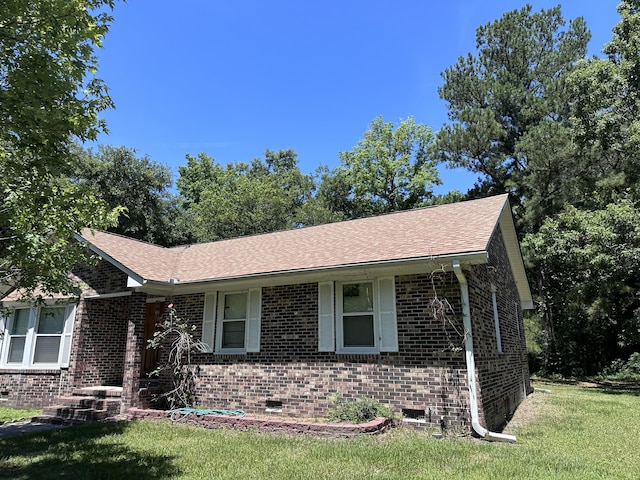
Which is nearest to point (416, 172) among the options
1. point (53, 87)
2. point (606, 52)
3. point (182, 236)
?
point (606, 52)

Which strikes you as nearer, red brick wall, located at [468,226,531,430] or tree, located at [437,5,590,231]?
red brick wall, located at [468,226,531,430]

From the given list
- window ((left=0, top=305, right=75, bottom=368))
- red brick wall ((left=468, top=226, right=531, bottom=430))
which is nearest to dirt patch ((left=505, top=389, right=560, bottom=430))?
red brick wall ((left=468, top=226, right=531, bottom=430))

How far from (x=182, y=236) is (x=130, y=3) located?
79.2ft

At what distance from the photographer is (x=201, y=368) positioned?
10.2 metres

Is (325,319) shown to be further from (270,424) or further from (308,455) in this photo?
(308,455)

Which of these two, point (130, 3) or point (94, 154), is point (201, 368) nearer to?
point (130, 3)

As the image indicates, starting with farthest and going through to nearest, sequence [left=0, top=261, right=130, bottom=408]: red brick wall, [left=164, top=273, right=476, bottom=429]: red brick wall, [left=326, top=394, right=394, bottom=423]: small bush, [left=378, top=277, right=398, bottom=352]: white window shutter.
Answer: [left=0, top=261, right=130, bottom=408]: red brick wall → [left=378, top=277, right=398, bottom=352]: white window shutter → [left=326, top=394, right=394, bottom=423]: small bush → [left=164, top=273, right=476, bottom=429]: red brick wall

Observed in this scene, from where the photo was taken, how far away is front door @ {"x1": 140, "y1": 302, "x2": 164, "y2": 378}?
11.5 m

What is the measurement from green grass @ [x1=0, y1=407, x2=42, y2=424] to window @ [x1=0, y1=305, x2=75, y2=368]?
1102 mm

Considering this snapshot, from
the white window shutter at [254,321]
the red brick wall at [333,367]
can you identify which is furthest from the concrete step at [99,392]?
the white window shutter at [254,321]

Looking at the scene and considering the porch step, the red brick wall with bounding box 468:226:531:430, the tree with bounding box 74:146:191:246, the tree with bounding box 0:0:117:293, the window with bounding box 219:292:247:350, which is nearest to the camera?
the tree with bounding box 0:0:117:293

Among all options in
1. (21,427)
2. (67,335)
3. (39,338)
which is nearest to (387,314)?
(21,427)

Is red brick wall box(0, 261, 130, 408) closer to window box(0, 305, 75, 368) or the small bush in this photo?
window box(0, 305, 75, 368)

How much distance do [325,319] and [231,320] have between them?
8.55 feet
